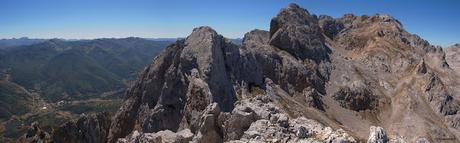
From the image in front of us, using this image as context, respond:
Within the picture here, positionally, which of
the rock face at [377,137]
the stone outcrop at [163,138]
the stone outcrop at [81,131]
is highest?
the rock face at [377,137]

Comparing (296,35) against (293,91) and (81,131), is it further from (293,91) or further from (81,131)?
(81,131)

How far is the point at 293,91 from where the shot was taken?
4454 inches

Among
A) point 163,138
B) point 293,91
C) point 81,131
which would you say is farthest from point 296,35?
point 163,138

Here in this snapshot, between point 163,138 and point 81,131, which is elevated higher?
point 163,138

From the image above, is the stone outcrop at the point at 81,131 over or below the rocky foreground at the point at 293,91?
below

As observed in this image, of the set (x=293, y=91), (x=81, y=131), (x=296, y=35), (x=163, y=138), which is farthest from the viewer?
(x=296, y=35)

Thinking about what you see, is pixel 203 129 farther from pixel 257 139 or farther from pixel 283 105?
pixel 283 105

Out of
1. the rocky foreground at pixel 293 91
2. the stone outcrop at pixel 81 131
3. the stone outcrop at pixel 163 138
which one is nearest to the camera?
the rocky foreground at pixel 293 91

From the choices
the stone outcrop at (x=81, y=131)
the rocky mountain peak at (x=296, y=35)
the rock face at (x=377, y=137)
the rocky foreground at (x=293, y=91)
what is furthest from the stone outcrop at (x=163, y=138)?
the rocky mountain peak at (x=296, y=35)

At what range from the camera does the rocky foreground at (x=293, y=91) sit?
4253cm

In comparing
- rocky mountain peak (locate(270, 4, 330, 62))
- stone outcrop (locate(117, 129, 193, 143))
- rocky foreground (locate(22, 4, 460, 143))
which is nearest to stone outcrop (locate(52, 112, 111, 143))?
rocky foreground (locate(22, 4, 460, 143))

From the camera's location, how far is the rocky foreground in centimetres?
4253

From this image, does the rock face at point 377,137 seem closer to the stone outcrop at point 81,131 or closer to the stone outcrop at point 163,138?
the stone outcrop at point 163,138

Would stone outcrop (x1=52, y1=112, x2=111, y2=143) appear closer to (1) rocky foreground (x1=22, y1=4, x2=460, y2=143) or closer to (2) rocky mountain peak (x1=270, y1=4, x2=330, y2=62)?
(1) rocky foreground (x1=22, y1=4, x2=460, y2=143)
